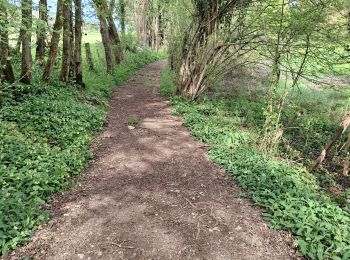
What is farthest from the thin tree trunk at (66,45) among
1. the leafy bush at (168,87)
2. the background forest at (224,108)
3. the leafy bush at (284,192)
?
the leafy bush at (284,192)

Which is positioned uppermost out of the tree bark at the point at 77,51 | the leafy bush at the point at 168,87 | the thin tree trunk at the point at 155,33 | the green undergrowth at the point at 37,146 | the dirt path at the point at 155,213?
the thin tree trunk at the point at 155,33

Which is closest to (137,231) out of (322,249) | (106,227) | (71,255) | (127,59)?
(106,227)

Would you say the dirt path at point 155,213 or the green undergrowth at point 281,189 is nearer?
the dirt path at point 155,213

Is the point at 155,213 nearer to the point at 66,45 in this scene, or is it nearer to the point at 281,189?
the point at 281,189

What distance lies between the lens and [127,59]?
65.2ft

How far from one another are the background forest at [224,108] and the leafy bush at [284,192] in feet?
0.07

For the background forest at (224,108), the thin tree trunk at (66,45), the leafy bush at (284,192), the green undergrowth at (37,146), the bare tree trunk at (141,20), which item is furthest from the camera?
the bare tree trunk at (141,20)

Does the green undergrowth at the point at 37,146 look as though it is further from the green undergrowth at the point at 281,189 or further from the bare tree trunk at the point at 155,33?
the bare tree trunk at the point at 155,33

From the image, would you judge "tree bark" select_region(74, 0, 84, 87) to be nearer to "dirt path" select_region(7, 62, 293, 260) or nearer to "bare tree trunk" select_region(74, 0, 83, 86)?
"bare tree trunk" select_region(74, 0, 83, 86)

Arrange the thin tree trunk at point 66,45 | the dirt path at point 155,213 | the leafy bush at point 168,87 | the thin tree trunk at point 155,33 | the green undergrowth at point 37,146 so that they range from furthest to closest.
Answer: the thin tree trunk at point 155,33 < the leafy bush at point 168,87 < the thin tree trunk at point 66,45 < the green undergrowth at point 37,146 < the dirt path at point 155,213

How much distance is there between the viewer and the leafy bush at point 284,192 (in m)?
3.80

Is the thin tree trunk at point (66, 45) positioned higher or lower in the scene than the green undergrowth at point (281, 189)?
higher

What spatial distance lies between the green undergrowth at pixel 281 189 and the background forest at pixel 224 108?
0.02 metres

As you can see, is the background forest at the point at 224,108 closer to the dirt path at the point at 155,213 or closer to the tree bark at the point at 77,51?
the tree bark at the point at 77,51
